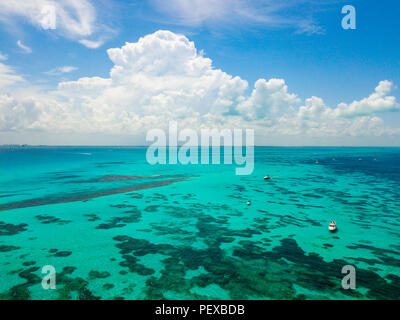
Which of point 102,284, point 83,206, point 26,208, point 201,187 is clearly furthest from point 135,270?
point 201,187

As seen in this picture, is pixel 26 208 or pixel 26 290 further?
pixel 26 208

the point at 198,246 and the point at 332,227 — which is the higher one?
the point at 332,227

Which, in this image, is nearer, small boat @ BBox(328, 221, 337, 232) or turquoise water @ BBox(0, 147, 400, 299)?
turquoise water @ BBox(0, 147, 400, 299)

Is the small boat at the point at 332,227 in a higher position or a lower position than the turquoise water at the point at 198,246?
higher

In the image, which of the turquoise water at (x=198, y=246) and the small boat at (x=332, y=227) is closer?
the turquoise water at (x=198, y=246)

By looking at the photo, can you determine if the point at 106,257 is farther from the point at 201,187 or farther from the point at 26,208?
the point at 201,187

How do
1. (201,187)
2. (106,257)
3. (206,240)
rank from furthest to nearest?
1. (201,187)
2. (206,240)
3. (106,257)

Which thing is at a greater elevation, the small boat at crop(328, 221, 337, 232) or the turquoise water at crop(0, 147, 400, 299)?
the small boat at crop(328, 221, 337, 232)

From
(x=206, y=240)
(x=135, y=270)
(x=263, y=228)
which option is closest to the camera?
(x=135, y=270)

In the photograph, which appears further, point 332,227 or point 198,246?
point 332,227
